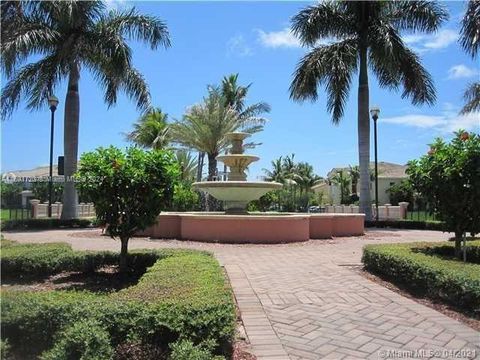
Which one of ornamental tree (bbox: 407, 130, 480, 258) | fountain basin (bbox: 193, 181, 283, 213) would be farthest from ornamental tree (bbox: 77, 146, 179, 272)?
fountain basin (bbox: 193, 181, 283, 213)

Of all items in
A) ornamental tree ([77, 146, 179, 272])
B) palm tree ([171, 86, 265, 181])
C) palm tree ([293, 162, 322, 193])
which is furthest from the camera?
palm tree ([293, 162, 322, 193])

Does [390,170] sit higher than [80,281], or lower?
higher

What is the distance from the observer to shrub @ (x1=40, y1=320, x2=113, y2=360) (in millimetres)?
3643

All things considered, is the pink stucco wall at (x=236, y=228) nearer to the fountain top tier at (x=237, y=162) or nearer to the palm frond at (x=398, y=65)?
the fountain top tier at (x=237, y=162)

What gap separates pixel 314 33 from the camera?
69.6ft

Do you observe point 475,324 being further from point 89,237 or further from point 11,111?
point 11,111

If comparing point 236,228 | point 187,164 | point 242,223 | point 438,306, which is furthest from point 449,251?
point 187,164

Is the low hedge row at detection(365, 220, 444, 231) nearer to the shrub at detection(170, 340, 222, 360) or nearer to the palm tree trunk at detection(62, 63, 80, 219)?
the palm tree trunk at detection(62, 63, 80, 219)

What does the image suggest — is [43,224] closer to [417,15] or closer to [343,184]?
[417,15]

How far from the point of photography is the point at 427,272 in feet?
21.3

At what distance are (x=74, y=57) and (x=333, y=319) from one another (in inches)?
682

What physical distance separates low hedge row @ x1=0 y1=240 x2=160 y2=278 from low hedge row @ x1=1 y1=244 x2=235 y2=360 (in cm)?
304

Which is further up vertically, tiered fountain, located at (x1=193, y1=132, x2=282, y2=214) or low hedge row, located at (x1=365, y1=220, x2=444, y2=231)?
tiered fountain, located at (x1=193, y1=132, x2=282, y2=214)

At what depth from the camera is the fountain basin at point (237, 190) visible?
14.6 meters
